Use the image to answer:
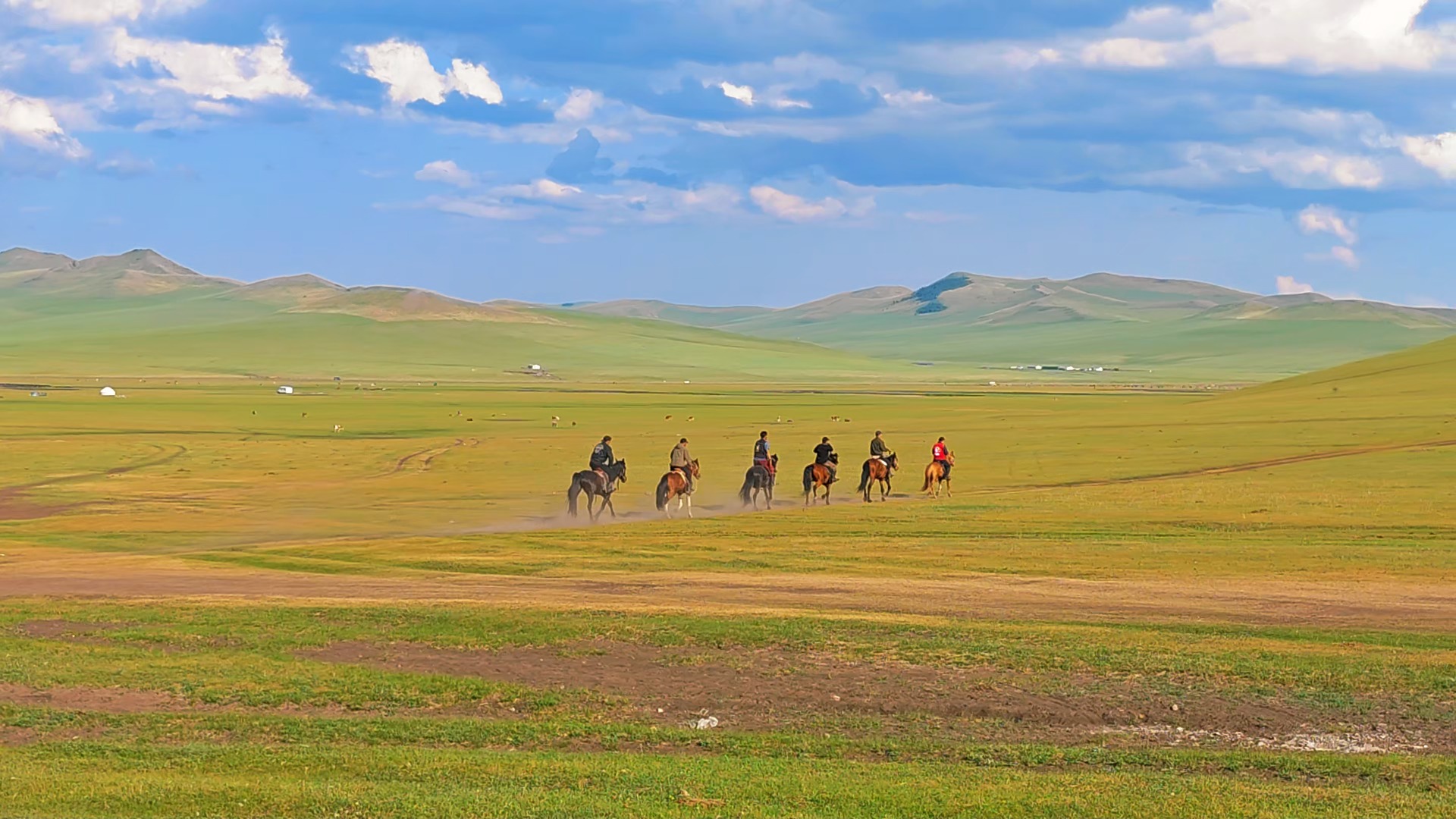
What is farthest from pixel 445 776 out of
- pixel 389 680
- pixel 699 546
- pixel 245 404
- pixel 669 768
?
pixel 245 404

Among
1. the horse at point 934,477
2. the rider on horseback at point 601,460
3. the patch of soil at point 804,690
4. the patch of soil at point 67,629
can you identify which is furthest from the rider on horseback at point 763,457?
the patch of soil at point 67,629

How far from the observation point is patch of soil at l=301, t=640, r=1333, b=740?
1571 cm

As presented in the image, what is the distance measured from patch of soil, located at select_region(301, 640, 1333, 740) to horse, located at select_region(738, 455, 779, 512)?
23.6m

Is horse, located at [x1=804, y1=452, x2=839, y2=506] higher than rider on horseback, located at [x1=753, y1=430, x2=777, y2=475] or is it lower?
lower

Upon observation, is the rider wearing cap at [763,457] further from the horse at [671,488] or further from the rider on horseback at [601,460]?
the rider on horseback at [601,460]

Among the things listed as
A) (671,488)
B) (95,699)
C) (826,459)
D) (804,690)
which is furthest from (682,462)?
(95,699)

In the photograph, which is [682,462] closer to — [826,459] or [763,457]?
[763,457]

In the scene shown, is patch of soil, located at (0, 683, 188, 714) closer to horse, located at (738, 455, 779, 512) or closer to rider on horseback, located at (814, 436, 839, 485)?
horse, located at (738, 455, 779, 512)

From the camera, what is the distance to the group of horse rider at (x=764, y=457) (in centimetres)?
4056

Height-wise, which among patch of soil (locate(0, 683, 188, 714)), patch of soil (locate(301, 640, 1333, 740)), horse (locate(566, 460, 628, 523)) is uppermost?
horse (locate(566, 460, 628, 523))

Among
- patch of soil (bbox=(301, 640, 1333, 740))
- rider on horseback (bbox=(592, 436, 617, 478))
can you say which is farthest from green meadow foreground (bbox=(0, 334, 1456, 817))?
rider on horseback (bbox=(592, 436, 617, 478))

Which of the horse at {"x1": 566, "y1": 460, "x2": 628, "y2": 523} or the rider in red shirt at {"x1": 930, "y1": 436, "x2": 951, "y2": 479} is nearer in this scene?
the horse at {"x1": 566, "y1": 460, "x2": 628, "y2": 523}

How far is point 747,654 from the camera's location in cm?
1873

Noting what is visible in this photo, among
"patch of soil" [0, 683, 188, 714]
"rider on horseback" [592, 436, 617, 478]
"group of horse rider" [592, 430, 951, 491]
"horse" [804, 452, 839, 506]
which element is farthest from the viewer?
"horse" [804, 452, 839, 506]
